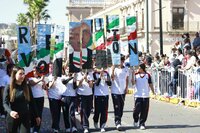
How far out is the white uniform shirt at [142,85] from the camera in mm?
14195

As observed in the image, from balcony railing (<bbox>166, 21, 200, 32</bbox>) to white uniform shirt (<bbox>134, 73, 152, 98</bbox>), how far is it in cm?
3717

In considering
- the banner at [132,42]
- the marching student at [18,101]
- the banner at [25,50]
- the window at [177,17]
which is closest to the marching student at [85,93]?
the banner at [25,50]

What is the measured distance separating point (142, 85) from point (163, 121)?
210cm

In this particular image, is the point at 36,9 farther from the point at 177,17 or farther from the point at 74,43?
the point at 74,43

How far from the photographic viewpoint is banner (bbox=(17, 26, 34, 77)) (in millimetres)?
12758

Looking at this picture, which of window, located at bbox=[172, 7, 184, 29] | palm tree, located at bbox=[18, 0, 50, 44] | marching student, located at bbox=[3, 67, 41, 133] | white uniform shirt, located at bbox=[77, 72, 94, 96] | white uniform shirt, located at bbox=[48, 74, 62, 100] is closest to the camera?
marching student, located at bbox=[3, 67, 41, 133]

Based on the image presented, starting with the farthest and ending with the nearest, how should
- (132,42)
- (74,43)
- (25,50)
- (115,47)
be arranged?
(132,42)
(115,47)
(74,43)
(25,50)

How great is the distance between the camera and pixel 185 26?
167 feet

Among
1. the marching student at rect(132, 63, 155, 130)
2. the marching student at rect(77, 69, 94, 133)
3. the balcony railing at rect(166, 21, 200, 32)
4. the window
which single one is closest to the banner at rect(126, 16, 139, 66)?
the marching student at rect(132, 63, 155, 130)

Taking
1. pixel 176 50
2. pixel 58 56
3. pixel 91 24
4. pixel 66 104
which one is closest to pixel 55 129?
pixel 66 104

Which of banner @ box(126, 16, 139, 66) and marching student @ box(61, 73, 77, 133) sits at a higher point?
banner @ box(126, 16, 139, 66)

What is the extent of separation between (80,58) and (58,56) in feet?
2.16

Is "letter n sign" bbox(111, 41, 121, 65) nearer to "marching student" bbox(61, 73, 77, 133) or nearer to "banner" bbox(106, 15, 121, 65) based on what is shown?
"banner" bbox(106, 15, 121, 65)

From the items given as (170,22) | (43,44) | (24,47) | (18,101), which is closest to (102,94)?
(43,44)
